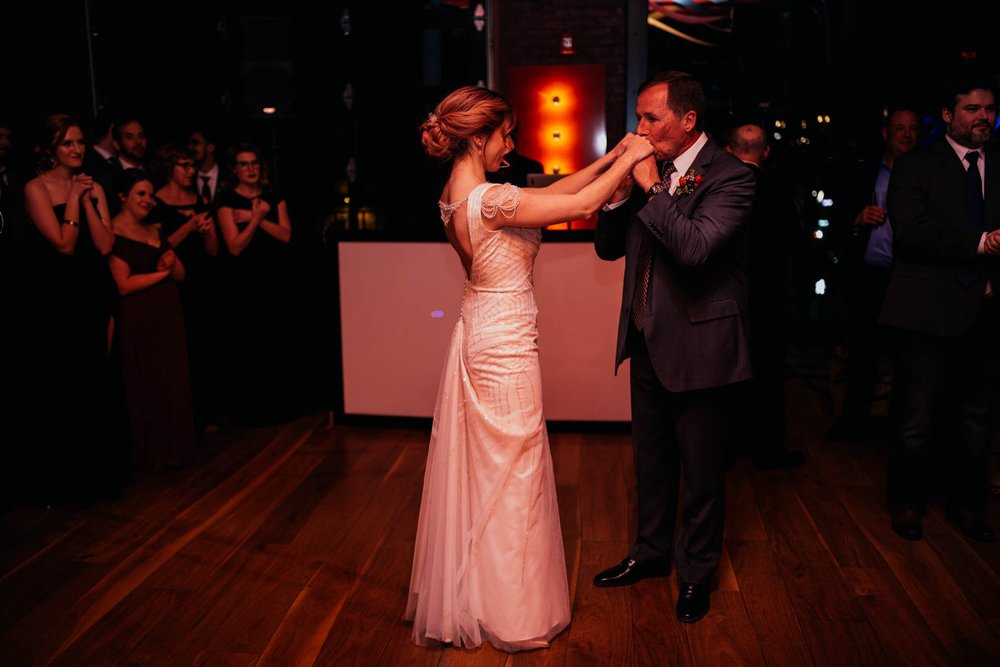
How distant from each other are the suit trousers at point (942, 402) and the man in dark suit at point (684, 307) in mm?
A: 1010

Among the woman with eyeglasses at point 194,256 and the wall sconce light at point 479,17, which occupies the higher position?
the wall sconce light at point 479,17

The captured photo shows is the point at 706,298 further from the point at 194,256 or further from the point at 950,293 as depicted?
the point at 194,256

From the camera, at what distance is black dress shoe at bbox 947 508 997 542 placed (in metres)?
3.47

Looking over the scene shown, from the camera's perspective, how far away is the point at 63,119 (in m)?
4.00

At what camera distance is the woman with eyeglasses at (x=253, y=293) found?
5117 millimetres

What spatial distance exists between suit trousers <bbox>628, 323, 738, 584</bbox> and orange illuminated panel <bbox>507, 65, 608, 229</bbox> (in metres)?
5.59

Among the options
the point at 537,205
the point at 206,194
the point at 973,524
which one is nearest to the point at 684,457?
the point at 537,205

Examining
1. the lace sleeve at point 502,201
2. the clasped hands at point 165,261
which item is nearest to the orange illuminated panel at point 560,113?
the clasped hands at point 165,261

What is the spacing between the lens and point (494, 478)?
8.75 feet

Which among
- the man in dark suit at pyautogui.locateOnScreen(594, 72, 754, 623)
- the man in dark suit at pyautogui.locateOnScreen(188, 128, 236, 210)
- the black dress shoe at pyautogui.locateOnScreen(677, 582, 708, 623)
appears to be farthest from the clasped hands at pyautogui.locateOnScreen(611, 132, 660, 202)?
the man in dark suit at pyautogui.locateOnScreen(188, 128, 236, 210)

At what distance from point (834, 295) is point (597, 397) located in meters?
3.42

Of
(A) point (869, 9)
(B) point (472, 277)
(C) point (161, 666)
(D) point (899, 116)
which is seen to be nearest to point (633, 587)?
(B) point (472, 277)

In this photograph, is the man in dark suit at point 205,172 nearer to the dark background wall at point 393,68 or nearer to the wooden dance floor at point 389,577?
the dark background wall at point 393,68

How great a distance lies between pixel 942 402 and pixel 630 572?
1.46m
